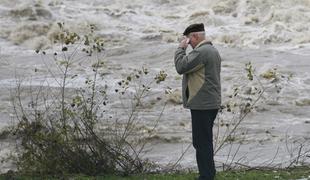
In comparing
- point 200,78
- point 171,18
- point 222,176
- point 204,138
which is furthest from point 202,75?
point 171,18

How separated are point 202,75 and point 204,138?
681 mm

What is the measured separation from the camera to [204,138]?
287 inches

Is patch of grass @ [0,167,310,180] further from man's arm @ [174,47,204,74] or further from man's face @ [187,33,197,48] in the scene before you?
man's face @ [187,33,197,48]

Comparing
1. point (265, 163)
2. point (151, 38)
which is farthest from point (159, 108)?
point (151, 38)

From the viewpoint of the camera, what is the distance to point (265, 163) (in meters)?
11.6

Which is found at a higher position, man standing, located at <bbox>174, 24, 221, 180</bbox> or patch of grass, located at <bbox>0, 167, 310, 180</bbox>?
man standing, located at <bbox>174, 24, 221, 180</bbox>

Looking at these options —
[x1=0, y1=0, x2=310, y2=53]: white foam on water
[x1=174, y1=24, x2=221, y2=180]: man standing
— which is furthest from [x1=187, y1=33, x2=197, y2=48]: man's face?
[x1=0, y1=0, x2=310, y2=53]: white foam on water

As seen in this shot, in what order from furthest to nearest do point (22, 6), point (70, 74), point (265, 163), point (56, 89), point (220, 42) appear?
1. point (22, 6)
2. point (220, 42)
3. point (70, 74)
4. point (56, 89)
5. point (265, 163)

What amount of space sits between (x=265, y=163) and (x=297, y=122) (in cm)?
404

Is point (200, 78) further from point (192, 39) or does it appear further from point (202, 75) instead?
point (192, 39)

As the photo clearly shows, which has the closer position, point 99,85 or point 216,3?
point 99,85

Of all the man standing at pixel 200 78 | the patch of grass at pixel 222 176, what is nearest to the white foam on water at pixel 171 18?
the patch of grass at pixel 222 176

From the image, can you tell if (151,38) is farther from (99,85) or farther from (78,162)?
(78,162)

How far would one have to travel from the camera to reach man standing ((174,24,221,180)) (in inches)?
278
